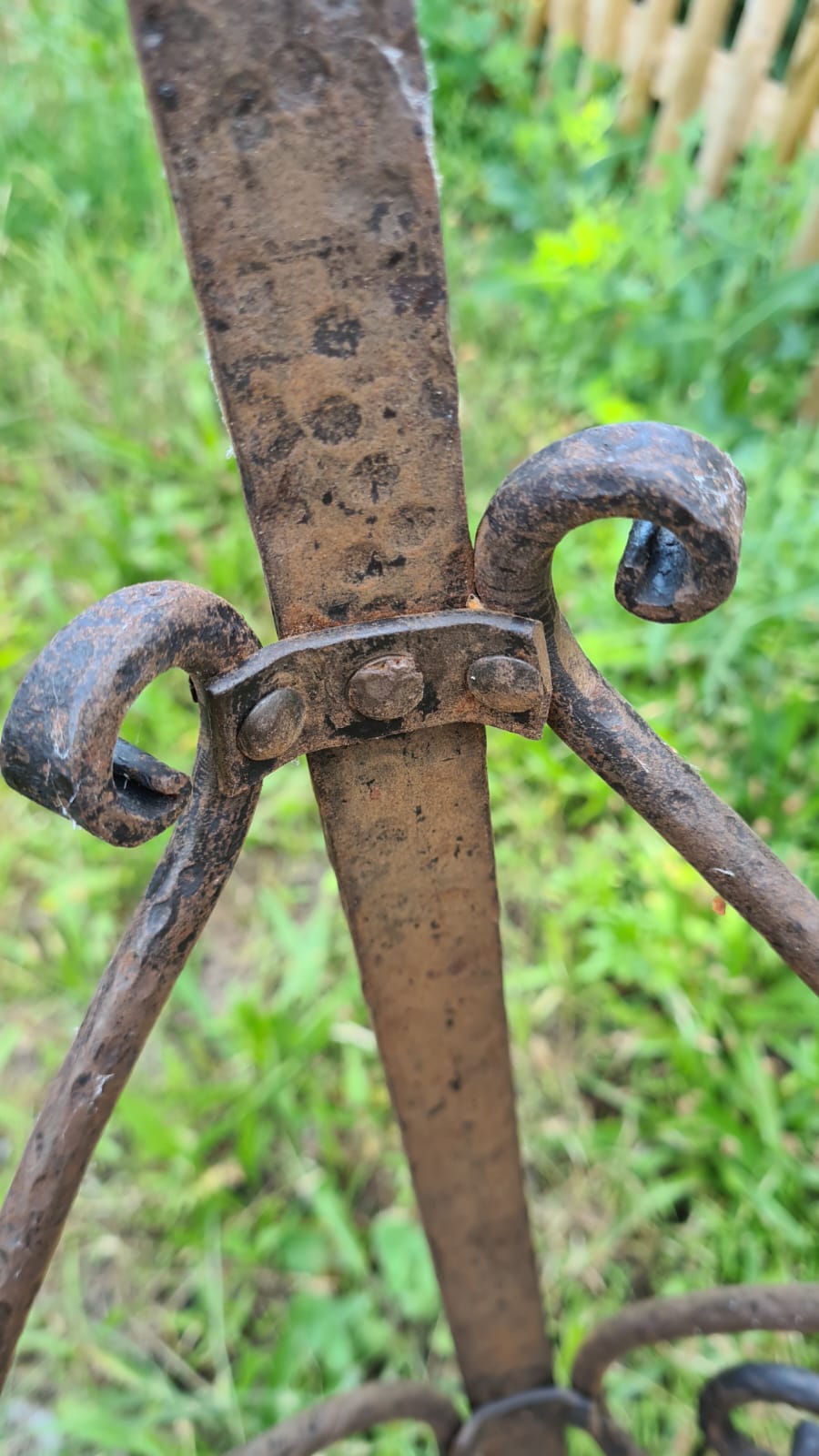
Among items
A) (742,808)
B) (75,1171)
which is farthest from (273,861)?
(75,1171)

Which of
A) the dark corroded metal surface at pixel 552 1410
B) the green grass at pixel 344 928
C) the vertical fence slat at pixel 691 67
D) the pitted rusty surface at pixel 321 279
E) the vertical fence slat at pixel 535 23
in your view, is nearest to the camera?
the pitted rusty surface at pixel 321 279

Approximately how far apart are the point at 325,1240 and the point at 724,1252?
1.38 feet

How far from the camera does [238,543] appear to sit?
64.8 inches

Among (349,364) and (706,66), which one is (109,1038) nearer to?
(349,364)

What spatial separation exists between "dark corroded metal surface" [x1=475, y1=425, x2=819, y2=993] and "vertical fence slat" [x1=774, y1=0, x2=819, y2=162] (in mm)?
2035

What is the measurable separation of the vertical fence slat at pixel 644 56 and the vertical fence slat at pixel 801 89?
395 millimetres

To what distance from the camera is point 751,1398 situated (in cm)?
61

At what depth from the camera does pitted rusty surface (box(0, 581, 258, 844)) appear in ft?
1.03

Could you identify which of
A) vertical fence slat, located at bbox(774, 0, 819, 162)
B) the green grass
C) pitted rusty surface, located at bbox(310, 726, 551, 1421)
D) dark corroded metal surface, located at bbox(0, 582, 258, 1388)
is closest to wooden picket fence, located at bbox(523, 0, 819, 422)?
vertical fence slat, located at bbox(774, 0, 819, 162)

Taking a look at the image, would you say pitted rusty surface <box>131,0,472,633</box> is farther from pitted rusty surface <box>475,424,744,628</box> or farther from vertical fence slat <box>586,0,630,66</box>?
vertical fence slat <box>586,0,630,66</box>

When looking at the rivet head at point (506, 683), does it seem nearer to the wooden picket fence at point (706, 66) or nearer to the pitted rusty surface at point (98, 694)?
the pitted rusty surface at point (98, 694)

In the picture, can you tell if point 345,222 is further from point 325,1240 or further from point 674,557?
point 325,1240

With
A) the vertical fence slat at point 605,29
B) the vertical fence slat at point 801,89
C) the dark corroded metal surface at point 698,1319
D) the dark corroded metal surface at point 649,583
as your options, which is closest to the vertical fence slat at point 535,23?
the vertical fence slat at point 605,29

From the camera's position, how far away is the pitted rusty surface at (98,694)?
1.03 ft
